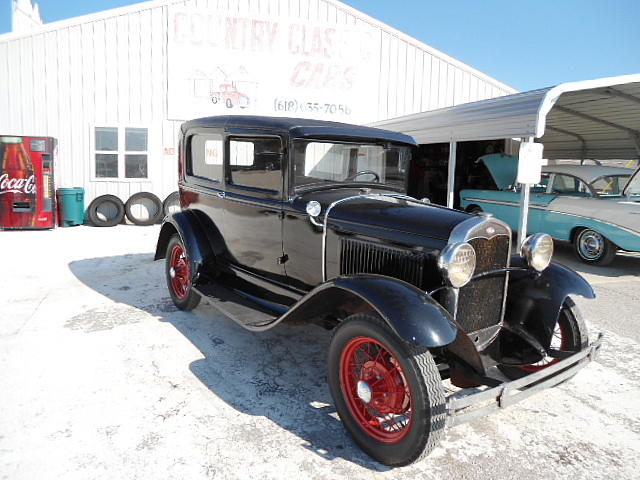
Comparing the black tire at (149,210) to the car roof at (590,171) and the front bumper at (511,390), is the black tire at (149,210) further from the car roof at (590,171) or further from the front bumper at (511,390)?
the front bumper at (511,390)

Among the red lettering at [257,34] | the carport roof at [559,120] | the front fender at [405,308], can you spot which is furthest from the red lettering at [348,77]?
the front fender at [405,308]

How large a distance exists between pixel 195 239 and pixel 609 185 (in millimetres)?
6836

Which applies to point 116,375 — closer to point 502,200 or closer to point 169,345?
point 169,345

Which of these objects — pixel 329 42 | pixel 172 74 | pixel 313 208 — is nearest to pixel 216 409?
pixel 313 208

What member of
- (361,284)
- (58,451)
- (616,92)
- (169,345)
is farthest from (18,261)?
(616,92)

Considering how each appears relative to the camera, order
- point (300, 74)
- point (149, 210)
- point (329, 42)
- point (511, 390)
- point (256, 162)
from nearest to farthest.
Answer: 1. point (511, 390)
2. point (256, 162)
3. point (149, 210)
4. point (300, 74)
5. point (329, 42)

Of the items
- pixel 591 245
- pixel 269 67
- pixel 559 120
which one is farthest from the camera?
pixel 269 67

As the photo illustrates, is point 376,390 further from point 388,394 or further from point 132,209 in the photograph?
point 132,209

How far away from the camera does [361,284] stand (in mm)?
2613

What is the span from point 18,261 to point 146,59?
5.91m

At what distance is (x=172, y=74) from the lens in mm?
10891

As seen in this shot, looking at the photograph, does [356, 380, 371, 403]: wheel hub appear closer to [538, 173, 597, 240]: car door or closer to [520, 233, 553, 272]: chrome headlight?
[520, 233, 553, 272]: chrome headlight

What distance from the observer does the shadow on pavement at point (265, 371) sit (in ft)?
8.88

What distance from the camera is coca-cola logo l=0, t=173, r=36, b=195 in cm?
920
